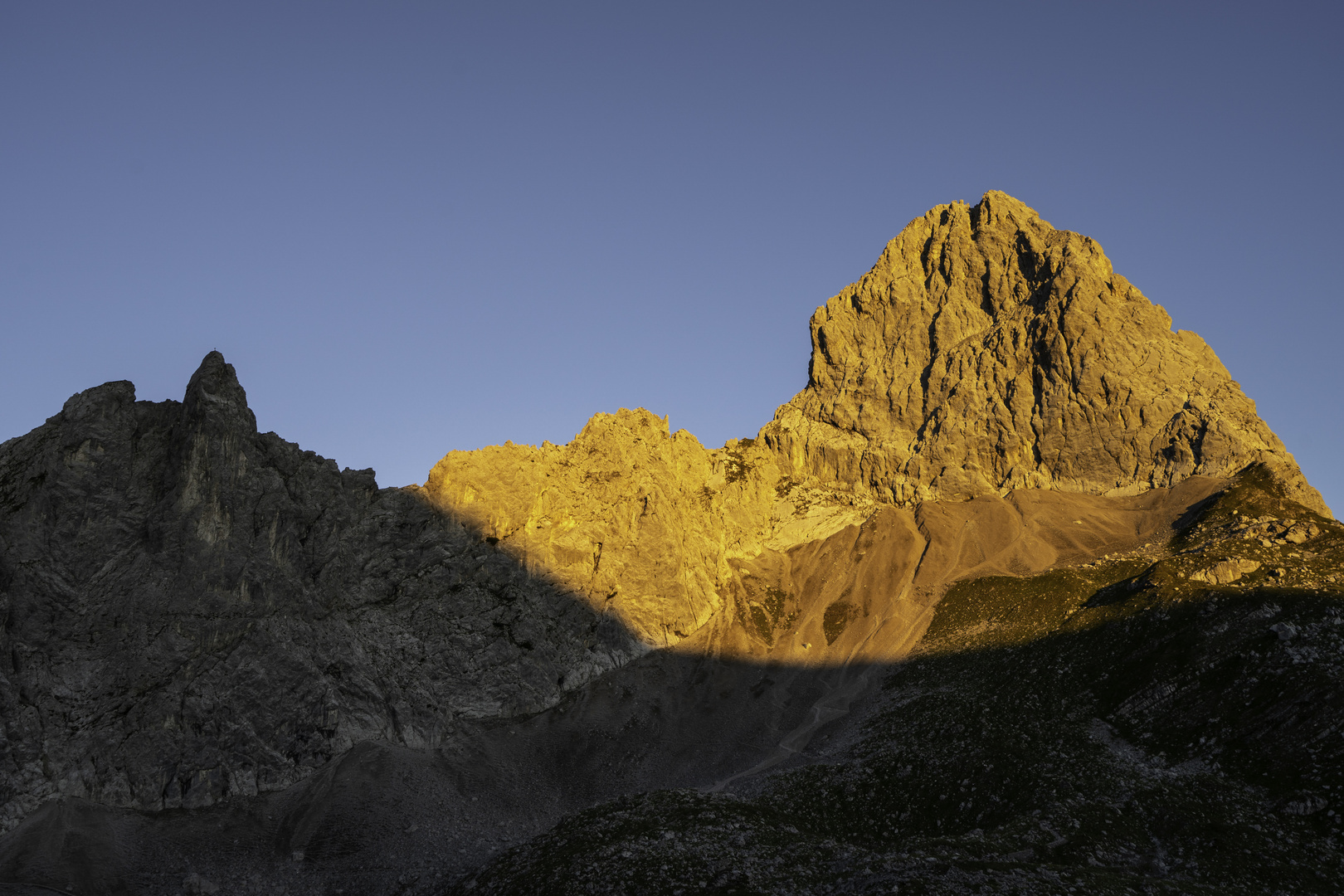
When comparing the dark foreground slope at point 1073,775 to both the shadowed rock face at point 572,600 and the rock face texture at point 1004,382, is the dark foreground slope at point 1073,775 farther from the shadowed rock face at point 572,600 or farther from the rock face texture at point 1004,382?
the rock face texture at point 1004,382

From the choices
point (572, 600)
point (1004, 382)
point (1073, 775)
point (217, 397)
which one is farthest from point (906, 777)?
point (1004, 382)

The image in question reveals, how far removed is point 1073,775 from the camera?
2378 inches

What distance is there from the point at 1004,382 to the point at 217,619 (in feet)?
363

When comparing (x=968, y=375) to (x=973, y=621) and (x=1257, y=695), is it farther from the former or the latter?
(x=1257, y=695)

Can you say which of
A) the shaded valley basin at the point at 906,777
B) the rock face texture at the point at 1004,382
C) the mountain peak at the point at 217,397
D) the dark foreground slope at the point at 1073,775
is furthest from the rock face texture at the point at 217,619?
the rock face texture at the point at 1004,382

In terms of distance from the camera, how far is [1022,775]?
202 ft

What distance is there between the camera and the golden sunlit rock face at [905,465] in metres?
114

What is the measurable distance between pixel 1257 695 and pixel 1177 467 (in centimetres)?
7214

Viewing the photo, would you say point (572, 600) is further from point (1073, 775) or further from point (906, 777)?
point (1073, 775)

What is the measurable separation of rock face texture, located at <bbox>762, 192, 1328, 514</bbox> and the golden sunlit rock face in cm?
32

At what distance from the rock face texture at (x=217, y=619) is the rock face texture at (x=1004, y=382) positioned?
208 feet

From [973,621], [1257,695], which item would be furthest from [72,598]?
[1257,695]

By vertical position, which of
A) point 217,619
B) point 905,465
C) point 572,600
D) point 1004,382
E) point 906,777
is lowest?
point 906,777

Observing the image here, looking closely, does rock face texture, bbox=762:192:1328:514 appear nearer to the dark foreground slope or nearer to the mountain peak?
the dark foreground slope
